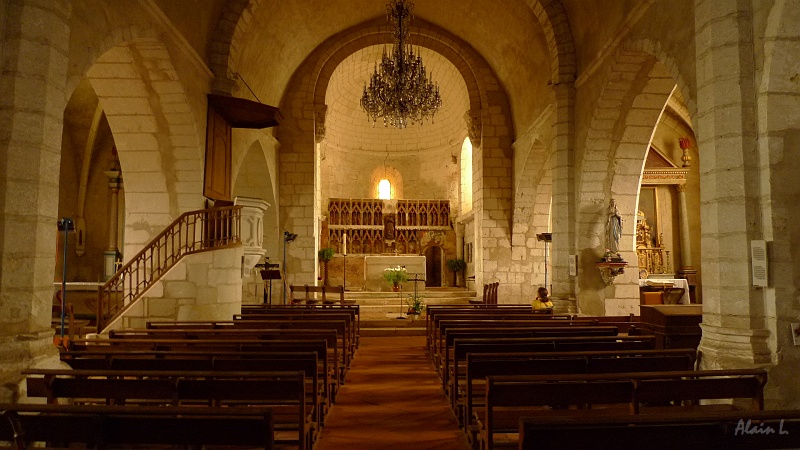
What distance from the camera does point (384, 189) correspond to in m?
20.2

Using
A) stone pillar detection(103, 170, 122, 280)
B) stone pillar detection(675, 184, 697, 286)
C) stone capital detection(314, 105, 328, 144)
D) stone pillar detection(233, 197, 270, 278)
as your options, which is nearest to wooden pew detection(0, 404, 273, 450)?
stone pillar detection(233, 197, 270, 278)

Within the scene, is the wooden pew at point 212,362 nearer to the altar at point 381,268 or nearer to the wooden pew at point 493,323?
the wooden pew at point 493,323

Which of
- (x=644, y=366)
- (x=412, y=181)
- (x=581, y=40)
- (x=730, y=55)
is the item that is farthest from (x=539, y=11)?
(x=412, y=181)

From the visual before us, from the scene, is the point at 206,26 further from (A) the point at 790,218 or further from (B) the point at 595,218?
(A) the point at 790,218

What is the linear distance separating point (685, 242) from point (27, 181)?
1370cm

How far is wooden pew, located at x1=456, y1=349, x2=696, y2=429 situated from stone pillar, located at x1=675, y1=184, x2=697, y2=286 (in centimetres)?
1049

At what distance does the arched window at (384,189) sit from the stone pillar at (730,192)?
51.5 feet

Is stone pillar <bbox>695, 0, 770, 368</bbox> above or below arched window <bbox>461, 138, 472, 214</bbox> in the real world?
below

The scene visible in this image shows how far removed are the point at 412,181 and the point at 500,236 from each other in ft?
21.9

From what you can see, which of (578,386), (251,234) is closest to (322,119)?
(251,234)

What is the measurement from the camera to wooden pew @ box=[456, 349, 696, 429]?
361 centimetres

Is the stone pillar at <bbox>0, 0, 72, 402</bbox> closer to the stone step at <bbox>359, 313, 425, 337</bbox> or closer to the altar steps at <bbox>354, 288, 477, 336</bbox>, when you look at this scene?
the stone step at <bbox>359, 313, 425, 337</bbox>

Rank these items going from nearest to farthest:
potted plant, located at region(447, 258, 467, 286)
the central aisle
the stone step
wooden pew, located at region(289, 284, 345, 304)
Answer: the central aisle
the stone step
wooden pew, located at region(289, 284, 345, 304)
potted plant, located at region(447, 258, 467, 286)

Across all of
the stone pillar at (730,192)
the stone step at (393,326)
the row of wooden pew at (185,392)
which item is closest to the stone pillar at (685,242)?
the stone step at (393,326)
